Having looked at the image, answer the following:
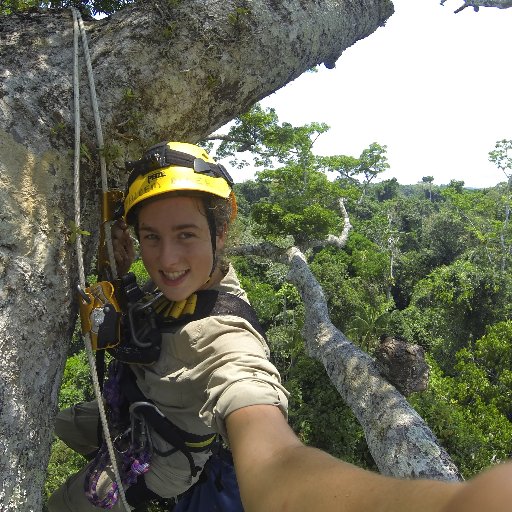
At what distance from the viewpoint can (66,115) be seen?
155cm

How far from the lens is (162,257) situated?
1657 millimetres

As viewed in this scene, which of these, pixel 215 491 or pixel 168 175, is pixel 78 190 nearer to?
pixel 168 175

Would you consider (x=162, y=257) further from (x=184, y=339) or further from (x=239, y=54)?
(x=239, y=54)

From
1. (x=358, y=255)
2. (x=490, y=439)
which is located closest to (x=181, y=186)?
(x=490, y=439)

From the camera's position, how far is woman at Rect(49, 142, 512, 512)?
0.70 meters

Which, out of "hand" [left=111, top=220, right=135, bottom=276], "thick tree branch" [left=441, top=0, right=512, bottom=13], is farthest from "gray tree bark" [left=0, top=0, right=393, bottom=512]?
"thick tree branch" [left=441, top=0, right=512, bottom=13]

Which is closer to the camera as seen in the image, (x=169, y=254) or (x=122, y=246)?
(x=169, y=254)

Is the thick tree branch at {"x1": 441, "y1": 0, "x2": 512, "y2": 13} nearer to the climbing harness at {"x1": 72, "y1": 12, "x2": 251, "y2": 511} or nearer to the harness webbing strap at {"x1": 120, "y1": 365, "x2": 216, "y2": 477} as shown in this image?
the climbing harness at {"x1": 72, "y1": 12, "x2": 251, "y2": 511}

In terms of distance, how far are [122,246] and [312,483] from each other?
1.44 meters

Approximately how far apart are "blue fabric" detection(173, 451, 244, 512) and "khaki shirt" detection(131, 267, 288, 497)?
0.12 m

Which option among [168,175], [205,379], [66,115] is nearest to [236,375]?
[205,379]

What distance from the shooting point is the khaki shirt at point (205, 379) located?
3.99ft

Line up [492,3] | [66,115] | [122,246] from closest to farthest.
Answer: [66,115], [122,246], [492,3]

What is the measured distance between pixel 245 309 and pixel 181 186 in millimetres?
528
